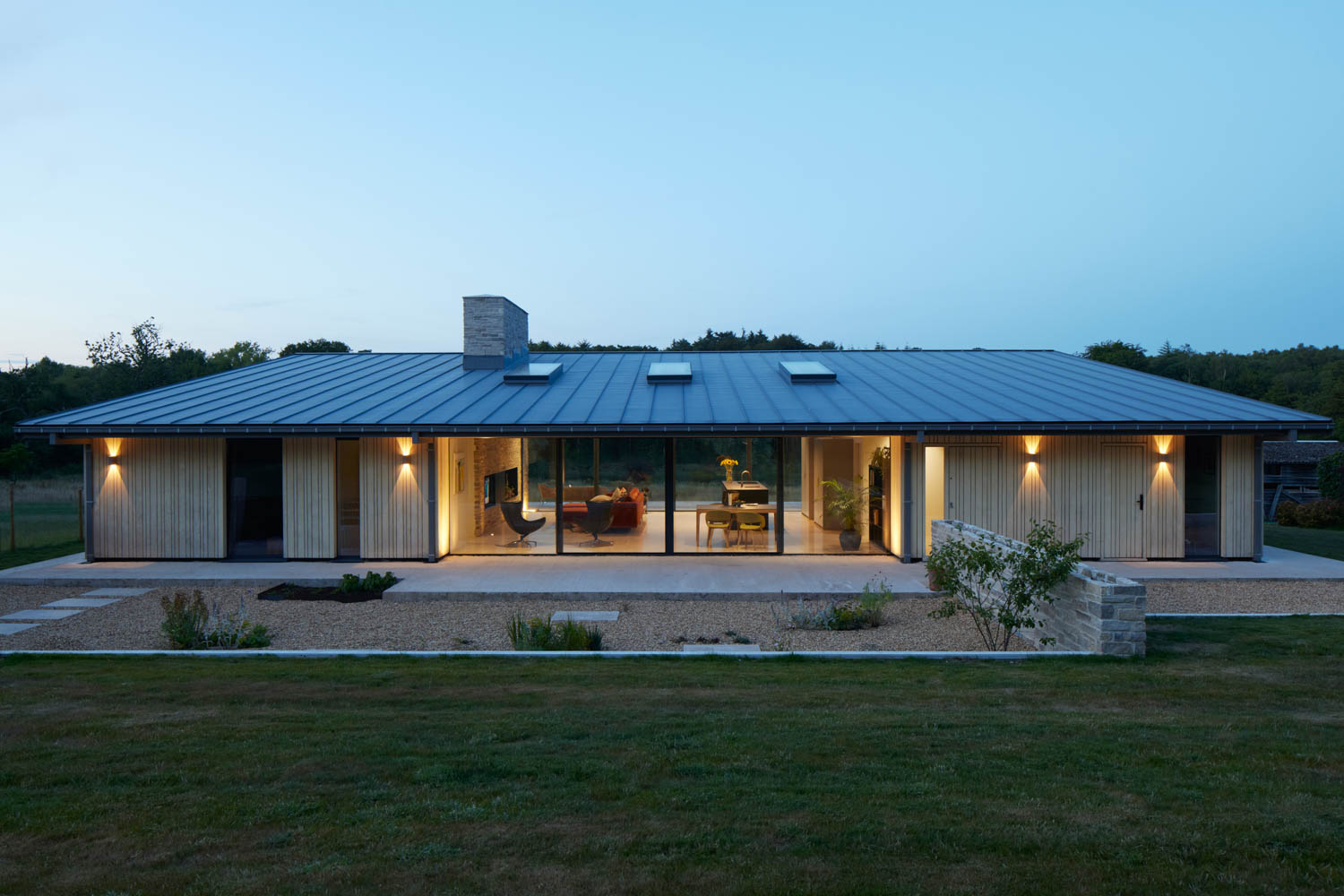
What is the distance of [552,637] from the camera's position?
748 cm

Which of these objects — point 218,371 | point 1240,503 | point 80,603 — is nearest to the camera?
point 80,603

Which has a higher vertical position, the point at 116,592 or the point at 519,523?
the point at 519,523

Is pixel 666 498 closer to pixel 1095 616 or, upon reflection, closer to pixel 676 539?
pixel 676 539

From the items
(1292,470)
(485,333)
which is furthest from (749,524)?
(1292,470)

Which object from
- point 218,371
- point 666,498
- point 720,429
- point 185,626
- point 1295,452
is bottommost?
point 185,626

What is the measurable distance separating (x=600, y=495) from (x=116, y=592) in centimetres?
674

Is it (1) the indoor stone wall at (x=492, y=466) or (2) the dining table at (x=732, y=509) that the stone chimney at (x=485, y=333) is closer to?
(1) the indoor stone wall at (x=492, y=466)

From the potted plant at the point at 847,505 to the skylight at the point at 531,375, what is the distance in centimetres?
553

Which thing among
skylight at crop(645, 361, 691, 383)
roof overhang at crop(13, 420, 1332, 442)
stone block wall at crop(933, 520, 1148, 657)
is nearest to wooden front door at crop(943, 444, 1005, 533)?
roof overhang at crop(13, 420, 1332, 442)

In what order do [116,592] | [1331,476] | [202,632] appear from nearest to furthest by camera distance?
[202,632] < [116,592] < [1331,476]

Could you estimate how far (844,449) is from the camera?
43.9 feet

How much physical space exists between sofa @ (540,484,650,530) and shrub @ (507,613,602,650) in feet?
17.4

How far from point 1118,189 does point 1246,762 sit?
32.0 metres

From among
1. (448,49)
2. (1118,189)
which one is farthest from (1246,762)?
(1118,189)
